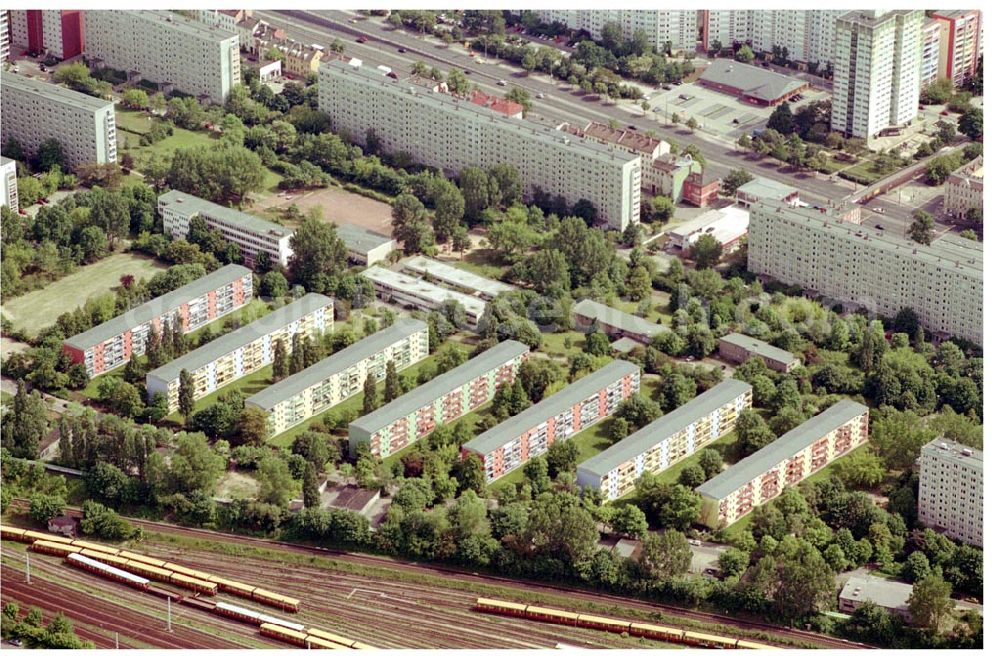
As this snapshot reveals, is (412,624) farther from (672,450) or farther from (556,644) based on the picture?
(672,450)

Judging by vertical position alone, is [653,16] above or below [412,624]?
above

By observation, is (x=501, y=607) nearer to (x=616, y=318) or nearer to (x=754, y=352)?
(x=754, y=352)

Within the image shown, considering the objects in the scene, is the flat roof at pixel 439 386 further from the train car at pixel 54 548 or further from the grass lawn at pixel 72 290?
the grass lawn at pixel 72 290

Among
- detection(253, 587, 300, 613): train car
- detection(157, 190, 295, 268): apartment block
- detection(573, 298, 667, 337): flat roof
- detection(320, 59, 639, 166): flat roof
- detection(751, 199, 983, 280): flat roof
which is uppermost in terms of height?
detection(320, 59, 639, 166): flat roof

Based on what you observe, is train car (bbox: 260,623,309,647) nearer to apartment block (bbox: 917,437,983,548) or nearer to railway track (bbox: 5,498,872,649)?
railway track (bbox: 5,498,872,649)

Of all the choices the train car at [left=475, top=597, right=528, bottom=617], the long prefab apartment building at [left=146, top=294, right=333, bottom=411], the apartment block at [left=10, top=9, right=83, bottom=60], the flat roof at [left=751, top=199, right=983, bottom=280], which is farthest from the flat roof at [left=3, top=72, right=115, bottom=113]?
the train car at [left=475, top=597, right=528, bottom=617]

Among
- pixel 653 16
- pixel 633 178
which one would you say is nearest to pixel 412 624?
pixel 633 178
